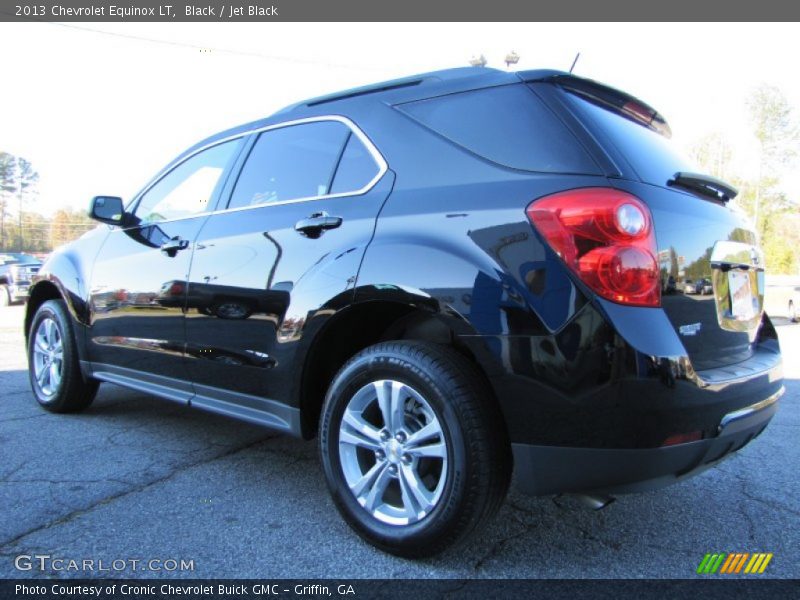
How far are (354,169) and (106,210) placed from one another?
2047mm

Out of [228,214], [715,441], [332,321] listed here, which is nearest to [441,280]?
[332,321]

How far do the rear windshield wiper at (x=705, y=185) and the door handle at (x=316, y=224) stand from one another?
1264 millimetres

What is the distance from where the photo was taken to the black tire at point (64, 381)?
12.8ft

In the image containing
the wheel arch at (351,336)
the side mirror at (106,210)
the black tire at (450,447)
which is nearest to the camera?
the black tire at (450,447)

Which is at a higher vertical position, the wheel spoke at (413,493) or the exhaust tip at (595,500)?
the exhaust tip at (595,500)

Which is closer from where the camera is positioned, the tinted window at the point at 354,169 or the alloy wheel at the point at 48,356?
the tinted window at the point at 354,169

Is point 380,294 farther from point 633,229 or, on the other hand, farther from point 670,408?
point 670,408

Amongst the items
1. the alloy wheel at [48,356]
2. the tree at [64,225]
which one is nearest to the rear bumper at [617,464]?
the alloy wheel at [48,356]

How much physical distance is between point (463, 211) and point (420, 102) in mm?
645

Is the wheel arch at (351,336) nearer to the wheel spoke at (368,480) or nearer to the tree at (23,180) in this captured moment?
the wheel spoke at (368,480)

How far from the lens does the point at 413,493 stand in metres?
2.09

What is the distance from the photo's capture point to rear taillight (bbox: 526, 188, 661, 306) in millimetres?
1764

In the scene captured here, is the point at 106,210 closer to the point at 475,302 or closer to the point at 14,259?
the point at 475,302

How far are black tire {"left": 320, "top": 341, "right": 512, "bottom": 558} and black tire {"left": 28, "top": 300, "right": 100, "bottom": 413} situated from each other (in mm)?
2605
